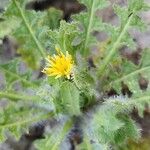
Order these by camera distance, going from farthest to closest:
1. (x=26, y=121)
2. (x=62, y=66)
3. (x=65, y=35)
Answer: (x=26, y=121) → (x=65, y=35) → (x=62, y=66)

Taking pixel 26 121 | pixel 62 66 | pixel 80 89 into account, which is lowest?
pixel 26 121

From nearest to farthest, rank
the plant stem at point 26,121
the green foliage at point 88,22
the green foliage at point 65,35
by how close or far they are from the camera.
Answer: the green foliage at point 65,35 → the plant stem at point 26,121 → the green foliage at point 88,22

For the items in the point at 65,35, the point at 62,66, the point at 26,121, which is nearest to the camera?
the point at 62,66

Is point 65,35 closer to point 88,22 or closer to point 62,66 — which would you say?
point 62,66

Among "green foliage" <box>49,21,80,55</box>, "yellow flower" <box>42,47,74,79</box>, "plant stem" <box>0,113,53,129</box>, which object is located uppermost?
"green foliage" <box>49,21,80,55</box>

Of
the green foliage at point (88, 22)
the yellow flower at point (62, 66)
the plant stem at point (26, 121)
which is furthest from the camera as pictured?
the green foliage at point (88, 22)

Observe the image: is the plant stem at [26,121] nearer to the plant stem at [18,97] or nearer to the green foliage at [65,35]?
the plant stem at [18,97]

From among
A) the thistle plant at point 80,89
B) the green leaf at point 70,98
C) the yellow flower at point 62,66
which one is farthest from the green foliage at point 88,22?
the yellow flower at point 62,66

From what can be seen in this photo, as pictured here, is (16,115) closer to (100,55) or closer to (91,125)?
(91,125)

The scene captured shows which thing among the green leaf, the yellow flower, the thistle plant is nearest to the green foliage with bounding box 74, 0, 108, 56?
the thistle plant

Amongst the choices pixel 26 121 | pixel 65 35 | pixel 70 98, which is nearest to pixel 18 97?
pixel 26 121

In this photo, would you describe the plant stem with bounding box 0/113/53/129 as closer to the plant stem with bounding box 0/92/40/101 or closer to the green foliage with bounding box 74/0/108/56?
the plant stem with bounding box 0/92/40/101
